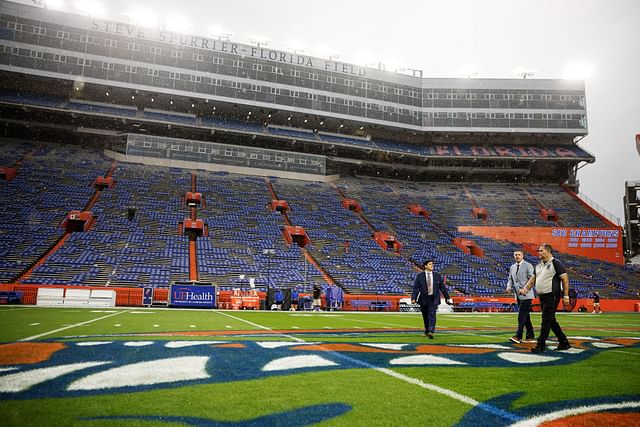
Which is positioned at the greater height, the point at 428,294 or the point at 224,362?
the point at 428,294

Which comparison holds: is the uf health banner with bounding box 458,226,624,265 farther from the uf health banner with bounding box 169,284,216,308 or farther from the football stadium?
the uf health banner with bounding box 169,284,216,308

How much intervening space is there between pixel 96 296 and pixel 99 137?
90.0 feet

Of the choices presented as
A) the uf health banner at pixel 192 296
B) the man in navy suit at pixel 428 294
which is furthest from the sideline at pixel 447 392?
the uf health banner at pixel 192 296

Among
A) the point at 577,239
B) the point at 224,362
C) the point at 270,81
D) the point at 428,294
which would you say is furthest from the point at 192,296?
the point at 577,239

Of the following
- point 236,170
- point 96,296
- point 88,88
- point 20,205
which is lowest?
point 96,296

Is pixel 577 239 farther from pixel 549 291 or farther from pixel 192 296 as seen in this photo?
pixel 549 291

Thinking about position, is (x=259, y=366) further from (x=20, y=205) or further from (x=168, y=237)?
(x=20, y=205)

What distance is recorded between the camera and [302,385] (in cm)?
432

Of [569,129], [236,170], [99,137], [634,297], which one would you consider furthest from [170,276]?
[569,129]

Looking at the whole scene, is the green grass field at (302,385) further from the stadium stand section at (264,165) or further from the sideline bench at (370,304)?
the stadium stand section at (264,165)

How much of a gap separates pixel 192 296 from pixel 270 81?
2990 centimetres

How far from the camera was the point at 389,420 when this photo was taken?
3258 millimetres

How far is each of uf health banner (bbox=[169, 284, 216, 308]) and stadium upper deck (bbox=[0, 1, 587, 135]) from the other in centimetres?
2635

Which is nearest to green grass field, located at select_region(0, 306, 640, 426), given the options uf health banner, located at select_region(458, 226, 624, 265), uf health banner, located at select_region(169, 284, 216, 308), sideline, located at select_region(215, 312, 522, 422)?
sideline, located at select_region(215, 312, 522, 422)
